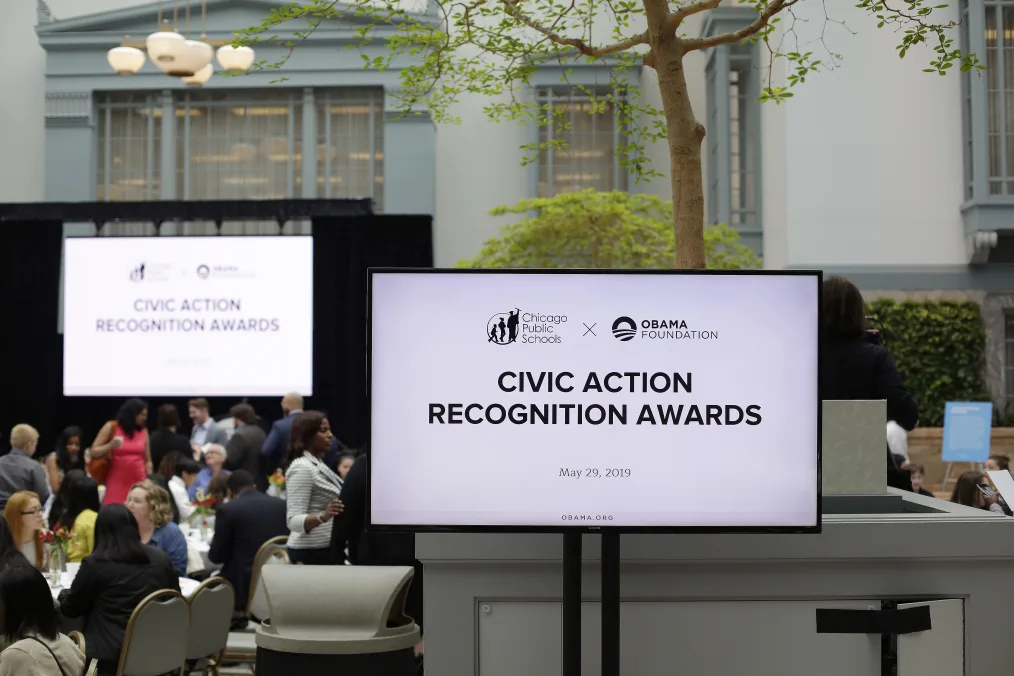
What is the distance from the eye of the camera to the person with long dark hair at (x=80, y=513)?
6.93 m

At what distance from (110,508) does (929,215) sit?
1216 cm

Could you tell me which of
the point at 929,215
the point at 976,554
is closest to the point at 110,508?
the point at 976,554

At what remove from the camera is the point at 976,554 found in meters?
2.80

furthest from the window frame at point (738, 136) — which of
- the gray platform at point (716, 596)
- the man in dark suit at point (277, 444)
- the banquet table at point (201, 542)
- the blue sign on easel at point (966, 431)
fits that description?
the gray platform at point (716, 596)

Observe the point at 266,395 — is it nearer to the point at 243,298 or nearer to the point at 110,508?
the point at 243,298

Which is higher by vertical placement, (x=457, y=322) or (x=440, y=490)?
(x=457, y=322)

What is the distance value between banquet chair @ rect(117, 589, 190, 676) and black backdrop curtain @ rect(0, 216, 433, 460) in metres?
9.23

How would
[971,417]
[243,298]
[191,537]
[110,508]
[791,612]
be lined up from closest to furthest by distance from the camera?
1. [791,612]
2. [110,508]
3. [191,537]
4. [971,417]
5. [243,298]

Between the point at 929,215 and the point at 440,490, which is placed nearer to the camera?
the point at 440,490

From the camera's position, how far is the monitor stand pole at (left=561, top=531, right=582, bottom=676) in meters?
2.46

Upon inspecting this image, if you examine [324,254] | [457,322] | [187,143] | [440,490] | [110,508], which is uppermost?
[187,143]

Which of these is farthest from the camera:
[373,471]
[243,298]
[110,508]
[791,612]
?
[243,298]

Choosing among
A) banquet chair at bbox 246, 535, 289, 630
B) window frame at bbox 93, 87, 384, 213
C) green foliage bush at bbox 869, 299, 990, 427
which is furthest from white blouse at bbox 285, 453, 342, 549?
window frame at bbox 93, 87, 384, 213

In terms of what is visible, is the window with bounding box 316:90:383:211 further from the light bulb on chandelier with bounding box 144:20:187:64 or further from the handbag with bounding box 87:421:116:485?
the handbag with bounding box 87:421:116:485
